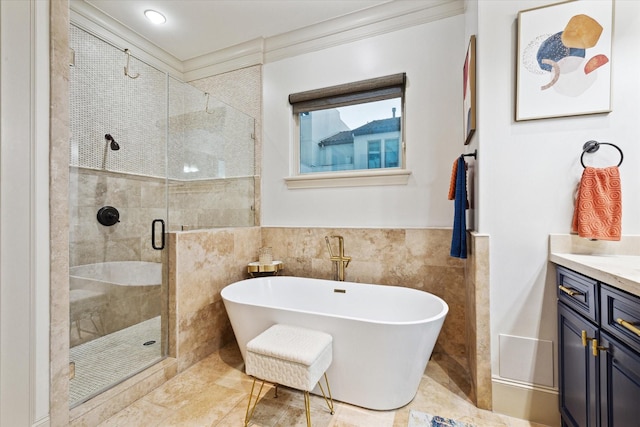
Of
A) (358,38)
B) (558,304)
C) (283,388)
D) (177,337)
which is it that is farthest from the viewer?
(358,38)

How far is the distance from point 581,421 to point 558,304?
506mm

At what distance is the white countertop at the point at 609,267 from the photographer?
822 millimetres

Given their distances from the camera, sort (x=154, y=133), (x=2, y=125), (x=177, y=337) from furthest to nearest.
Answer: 1. (x=154, y=133)
2. (x=177, y=337)
3. (x=2, y=125)

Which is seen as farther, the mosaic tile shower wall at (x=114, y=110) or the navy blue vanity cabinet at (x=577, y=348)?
the mosaic tile shower wall at (x=114, y=110)

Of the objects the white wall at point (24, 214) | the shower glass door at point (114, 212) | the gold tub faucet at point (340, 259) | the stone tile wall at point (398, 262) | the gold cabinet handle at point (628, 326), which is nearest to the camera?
the gold cabinet handle at point (628, 326)

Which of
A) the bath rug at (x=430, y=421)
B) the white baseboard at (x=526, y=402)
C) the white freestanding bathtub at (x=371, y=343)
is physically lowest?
the bath rug at (x=430, y=421)

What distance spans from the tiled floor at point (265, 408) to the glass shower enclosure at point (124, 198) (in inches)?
10.7

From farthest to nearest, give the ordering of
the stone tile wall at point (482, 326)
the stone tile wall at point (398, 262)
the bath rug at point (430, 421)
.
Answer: the stone tile wall at point (398, 262)
the stone tile wall at point (482, 326)
the bath rug at point (430, 421)

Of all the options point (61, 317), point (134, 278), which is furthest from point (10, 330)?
point (134, 278)

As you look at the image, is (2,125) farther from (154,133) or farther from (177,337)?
(177,337)

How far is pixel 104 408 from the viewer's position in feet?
4.76

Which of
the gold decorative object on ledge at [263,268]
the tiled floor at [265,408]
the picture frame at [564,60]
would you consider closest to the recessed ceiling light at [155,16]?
the gold decorative object on ledge at [263,268]

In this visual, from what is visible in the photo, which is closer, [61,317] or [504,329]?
[61,317]

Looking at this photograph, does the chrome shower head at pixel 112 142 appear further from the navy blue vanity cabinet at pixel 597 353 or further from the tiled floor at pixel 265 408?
the navy blue vanity cabinet at pixel 597 353
